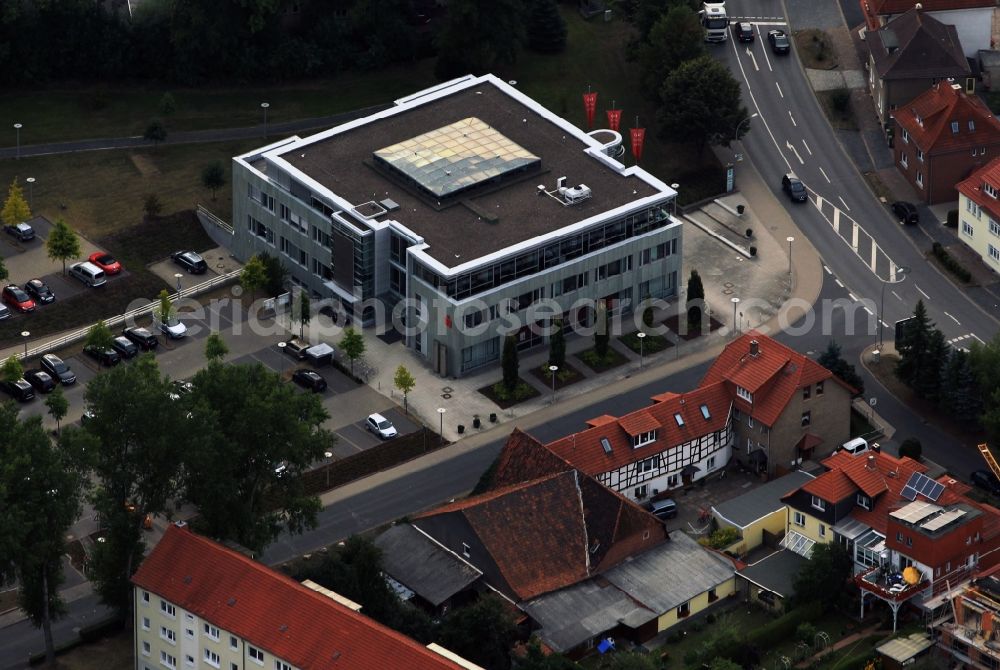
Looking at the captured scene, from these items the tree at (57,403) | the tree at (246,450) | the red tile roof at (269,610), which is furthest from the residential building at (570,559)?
the tree at (57,403)

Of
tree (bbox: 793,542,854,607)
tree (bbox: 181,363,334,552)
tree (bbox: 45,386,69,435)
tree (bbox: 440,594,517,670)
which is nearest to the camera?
tree (bbox: 440,594,517,670)

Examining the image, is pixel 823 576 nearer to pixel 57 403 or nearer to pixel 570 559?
pixel 570 559

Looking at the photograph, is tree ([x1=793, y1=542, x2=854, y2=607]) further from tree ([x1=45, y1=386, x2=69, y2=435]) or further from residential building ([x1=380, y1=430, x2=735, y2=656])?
tree ([x1=45, y1=386, x2=69, y2=435])

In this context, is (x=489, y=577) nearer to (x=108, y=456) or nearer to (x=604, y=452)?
(x=604, y=452)

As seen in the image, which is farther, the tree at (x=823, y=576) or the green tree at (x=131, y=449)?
the tree at (x=823, y=576)

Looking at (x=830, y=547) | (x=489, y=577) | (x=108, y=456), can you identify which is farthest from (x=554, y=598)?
(x=108, y=456)

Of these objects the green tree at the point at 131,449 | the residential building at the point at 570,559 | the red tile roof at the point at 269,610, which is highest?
the green tree at the point at 131,449

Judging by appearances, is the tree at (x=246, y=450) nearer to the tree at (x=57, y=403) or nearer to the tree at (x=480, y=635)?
the tree at (x=480, y=635)

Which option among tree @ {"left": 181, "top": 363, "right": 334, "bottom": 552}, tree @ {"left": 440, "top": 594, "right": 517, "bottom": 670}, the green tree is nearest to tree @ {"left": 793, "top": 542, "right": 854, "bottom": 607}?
tree @ {"left": 440, "top": 594, "right": 517, "bottom": 670}
